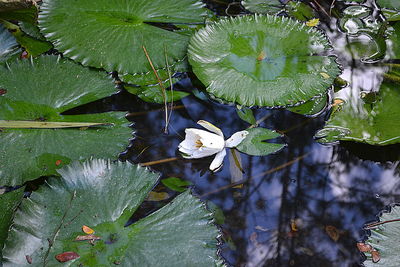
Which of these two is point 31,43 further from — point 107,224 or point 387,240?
point 387,240

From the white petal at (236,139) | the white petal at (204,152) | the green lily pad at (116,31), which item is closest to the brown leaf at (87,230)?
the white petal at (204,152)

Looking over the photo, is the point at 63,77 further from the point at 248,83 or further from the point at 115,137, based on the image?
the point at 248,83

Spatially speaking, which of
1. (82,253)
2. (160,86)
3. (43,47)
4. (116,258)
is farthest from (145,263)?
(43,47)

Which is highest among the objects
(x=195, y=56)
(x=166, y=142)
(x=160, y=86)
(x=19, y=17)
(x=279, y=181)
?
(x=19, y=17)

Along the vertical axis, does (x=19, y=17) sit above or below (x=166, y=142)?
above

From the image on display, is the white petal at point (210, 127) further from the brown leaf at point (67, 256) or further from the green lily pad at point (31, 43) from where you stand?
the green lily pad at point (31, 43)

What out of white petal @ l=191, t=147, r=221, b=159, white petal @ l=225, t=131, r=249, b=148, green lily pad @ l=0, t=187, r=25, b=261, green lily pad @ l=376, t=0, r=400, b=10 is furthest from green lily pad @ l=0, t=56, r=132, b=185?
green lily pad @ l=376, t=0, r=400, b=10

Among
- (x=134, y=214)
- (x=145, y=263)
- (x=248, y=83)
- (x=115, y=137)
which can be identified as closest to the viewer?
(x=145, y=263)

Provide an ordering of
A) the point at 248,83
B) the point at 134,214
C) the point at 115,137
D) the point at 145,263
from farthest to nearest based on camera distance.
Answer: the point at 248,83, the point at 115,137, the point at 134,214, the point at 145,263
